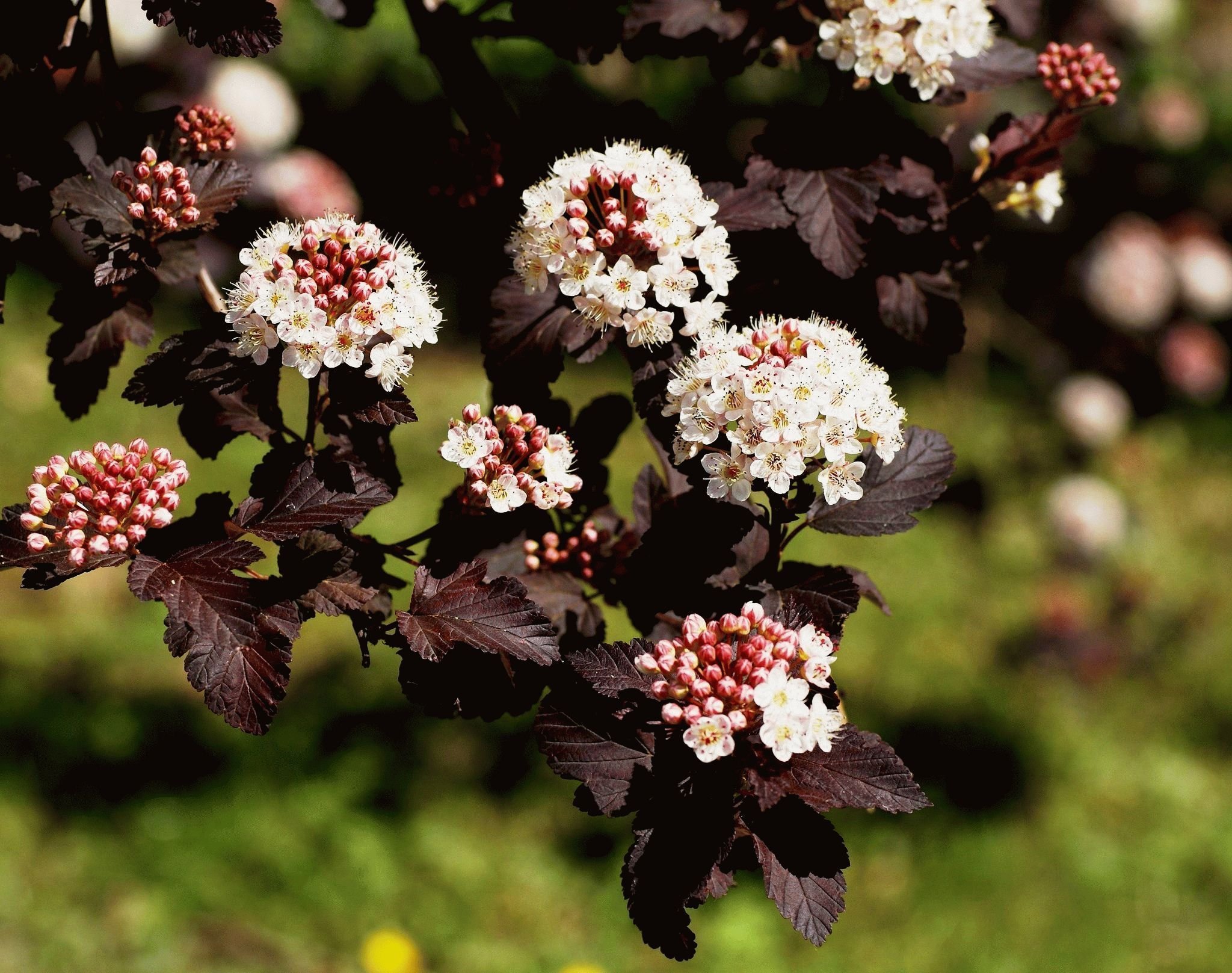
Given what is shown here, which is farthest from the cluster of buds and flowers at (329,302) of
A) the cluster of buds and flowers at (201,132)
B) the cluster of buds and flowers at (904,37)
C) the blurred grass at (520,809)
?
the blurred grass at (520,809)

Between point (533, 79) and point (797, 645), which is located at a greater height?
point (797, 645)

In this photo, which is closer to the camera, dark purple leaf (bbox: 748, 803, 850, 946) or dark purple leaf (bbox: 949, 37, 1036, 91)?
dark purple leaf (bbox: 748, 803, 850, 946)

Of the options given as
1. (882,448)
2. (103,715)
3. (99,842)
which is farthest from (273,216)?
(882,448)

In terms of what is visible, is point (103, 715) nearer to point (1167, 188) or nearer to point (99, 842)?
point (99, 842)

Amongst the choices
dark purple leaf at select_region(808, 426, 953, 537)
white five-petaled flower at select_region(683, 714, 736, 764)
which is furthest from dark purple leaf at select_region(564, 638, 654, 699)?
dark purple leaf at select_region(808, 426, 953, 537)

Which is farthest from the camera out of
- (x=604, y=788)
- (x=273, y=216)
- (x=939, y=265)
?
(x=273, y=216)

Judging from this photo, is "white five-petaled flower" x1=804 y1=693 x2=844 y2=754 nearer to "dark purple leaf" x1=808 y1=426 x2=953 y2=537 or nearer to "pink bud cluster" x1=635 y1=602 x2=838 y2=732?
"pink bud cluster" x1=635 y1=602 x2=838 y2=732
